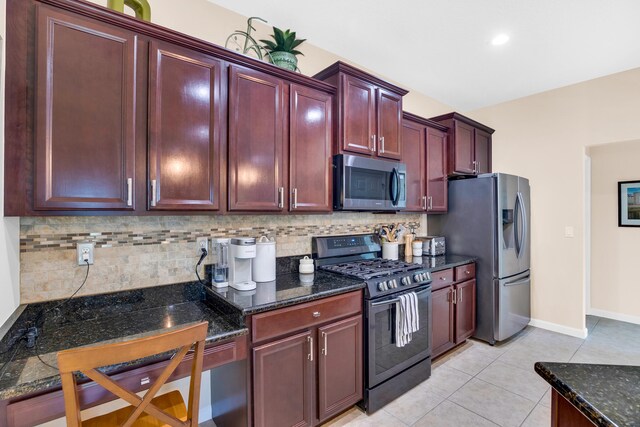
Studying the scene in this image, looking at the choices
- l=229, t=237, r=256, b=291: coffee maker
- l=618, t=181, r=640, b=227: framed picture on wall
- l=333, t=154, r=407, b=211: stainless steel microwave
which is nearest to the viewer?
l=229, t=237, r=256, b=291: coffee maker

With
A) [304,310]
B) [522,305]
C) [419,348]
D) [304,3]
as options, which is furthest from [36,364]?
[522,305]

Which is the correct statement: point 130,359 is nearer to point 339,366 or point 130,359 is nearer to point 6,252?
point 6,252

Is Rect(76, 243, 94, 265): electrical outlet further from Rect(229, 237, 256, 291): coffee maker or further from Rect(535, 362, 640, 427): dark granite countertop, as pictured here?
Rect(535, 362, 640, 427): dark granite countertop

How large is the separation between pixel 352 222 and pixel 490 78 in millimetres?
2292

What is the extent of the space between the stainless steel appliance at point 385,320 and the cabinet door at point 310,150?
1.66 feet

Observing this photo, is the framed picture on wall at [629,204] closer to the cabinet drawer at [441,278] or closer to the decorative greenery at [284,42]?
the cabinet drawer at [441,278]

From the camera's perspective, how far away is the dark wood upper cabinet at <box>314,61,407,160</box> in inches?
89.8

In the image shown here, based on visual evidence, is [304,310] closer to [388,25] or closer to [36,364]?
[36,364]

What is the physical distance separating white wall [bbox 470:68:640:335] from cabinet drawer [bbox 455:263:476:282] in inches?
45.2

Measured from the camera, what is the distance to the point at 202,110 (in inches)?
66.0

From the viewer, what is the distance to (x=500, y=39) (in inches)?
99.5

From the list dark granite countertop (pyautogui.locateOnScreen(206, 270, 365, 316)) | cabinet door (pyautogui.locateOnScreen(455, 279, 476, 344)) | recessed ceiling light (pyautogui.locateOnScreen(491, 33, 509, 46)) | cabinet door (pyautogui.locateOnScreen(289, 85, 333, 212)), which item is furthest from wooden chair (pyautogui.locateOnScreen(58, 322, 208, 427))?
recessed ceiling light (pyautogui.locateOnScreen(491, 33, 509, 46))

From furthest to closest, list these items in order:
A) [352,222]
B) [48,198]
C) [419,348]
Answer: [352,222] → [419,348] → [48,198]

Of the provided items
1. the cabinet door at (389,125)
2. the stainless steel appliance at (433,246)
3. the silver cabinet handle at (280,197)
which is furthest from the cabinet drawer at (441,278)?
the silver cabinet handle at (280,197)
